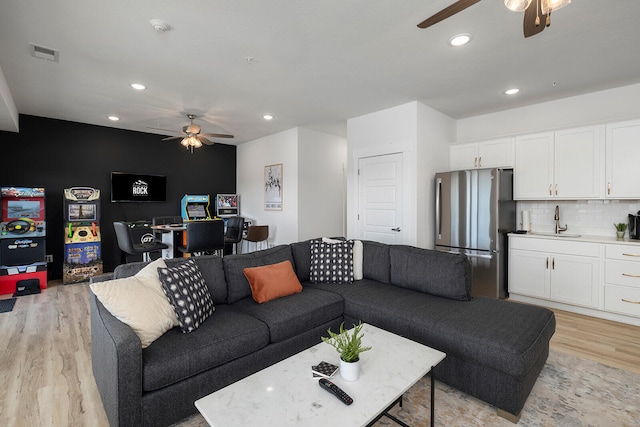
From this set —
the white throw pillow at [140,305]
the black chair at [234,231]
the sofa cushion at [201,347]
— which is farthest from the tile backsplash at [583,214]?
the white throw pillow at [140,305]

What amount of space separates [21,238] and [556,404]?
649 centimetres

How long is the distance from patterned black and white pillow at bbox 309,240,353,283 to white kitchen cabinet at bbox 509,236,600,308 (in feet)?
7.78

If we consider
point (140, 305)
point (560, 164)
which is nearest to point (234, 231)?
point (140, 305)

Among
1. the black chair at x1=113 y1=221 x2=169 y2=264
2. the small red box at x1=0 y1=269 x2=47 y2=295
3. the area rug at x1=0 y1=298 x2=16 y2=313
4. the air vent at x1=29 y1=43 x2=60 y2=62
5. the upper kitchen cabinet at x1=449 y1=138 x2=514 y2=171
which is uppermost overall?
the air vent at x1=29 y1=43 x2=60 y2=62

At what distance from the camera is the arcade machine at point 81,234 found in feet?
16.1

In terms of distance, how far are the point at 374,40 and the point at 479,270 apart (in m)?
3.13

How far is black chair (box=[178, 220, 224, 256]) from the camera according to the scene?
4.19 metres

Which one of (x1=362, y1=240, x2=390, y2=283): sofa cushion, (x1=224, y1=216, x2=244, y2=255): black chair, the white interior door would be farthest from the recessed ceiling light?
(x1=224, y1=216, x2=244, y2=255): black chair

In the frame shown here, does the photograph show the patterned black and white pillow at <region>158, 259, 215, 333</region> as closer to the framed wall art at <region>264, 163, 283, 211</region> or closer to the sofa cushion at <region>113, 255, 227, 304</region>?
the sofa cushion at <region>113, 255, 227, 304</region>

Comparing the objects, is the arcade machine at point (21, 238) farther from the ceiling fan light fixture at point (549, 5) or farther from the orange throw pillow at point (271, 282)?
the ceiling fan light fixture at point (549, 5)

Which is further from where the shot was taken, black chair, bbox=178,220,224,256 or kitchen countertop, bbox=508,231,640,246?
black chair, bbox=178,220,224,256

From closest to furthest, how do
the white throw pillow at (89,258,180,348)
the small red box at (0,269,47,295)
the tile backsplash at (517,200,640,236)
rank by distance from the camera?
the white throw pillow at (89,258,180,348) → the tile backsplash at (517,200,640,236) → the small red box at (0,269,47,295)

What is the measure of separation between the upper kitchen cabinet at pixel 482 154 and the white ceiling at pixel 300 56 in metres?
0.54

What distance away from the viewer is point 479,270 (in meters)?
4.07
